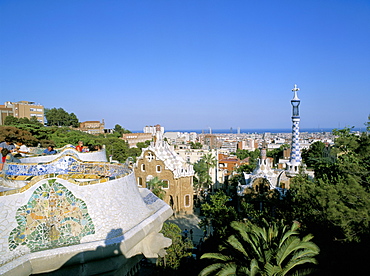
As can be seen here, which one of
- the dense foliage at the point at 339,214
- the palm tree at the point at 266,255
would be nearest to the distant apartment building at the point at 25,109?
the dense foliage at the point at 339,214

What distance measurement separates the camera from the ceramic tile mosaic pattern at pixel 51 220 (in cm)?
633

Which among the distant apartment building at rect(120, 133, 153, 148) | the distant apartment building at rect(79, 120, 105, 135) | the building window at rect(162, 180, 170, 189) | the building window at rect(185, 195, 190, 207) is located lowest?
the building window at rect(185, 195, 190, 207)

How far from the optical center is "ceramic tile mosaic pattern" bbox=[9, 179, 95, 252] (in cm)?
633

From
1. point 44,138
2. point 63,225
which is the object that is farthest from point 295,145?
point 44,138

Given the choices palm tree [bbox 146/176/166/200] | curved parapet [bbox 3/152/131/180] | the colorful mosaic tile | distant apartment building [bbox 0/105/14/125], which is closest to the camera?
curved parapet [bbox 3/152/131/180]

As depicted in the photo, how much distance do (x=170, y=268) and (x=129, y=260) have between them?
16.8 ft

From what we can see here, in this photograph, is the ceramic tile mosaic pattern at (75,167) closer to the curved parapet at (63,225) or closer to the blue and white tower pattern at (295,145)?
the curved parapet at (63,225)

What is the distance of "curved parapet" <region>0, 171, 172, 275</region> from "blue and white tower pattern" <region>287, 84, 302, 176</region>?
1767 cm

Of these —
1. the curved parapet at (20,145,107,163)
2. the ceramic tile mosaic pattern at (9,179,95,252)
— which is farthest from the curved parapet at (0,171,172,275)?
the curved parapet at (20,145,107,163)

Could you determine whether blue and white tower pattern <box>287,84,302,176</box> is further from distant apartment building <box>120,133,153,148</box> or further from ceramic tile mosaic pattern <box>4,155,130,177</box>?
distant apartment building <box>120,133,153,148</box>

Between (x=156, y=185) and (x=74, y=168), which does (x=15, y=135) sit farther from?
A: (x=74, y=168)

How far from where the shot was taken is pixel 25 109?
230 feet

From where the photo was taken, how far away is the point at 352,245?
986cm

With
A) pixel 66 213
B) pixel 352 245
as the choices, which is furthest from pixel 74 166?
pixel 352 245
